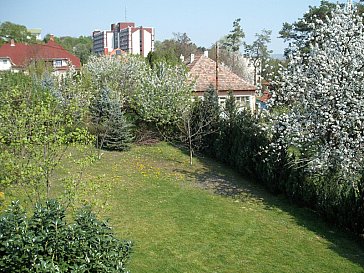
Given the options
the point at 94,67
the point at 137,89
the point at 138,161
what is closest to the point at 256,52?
the point at 94,67

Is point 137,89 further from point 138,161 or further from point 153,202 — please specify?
point 153,202

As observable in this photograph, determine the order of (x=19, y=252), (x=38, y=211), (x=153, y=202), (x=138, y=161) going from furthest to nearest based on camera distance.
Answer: (x=138, y=161)
(x=153, y=202)
(x=38, y=211)
(x=19, y=252)

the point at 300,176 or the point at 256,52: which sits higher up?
the point at 256,52

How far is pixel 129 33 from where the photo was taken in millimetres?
97000

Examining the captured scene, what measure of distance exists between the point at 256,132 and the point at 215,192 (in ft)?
10.2

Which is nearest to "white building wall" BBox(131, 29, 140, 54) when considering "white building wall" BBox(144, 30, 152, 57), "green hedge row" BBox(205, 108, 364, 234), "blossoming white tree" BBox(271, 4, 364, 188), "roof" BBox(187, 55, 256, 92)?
"white building wall" BBox(144, 30, 152, 57)

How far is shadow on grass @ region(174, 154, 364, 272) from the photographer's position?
948cm

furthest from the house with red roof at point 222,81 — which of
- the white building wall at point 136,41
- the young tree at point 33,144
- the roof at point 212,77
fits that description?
the white building wall at point 136,41

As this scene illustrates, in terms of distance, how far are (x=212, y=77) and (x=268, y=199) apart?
51.2 feet

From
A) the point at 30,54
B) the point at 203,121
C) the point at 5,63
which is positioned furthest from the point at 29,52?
the point at 203,121

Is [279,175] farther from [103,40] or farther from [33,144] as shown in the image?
[103,40]

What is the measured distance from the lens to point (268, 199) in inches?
506

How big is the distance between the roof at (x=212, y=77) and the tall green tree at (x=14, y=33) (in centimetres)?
5060

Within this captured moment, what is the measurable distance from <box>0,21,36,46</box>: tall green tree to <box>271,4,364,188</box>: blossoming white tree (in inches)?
2574
